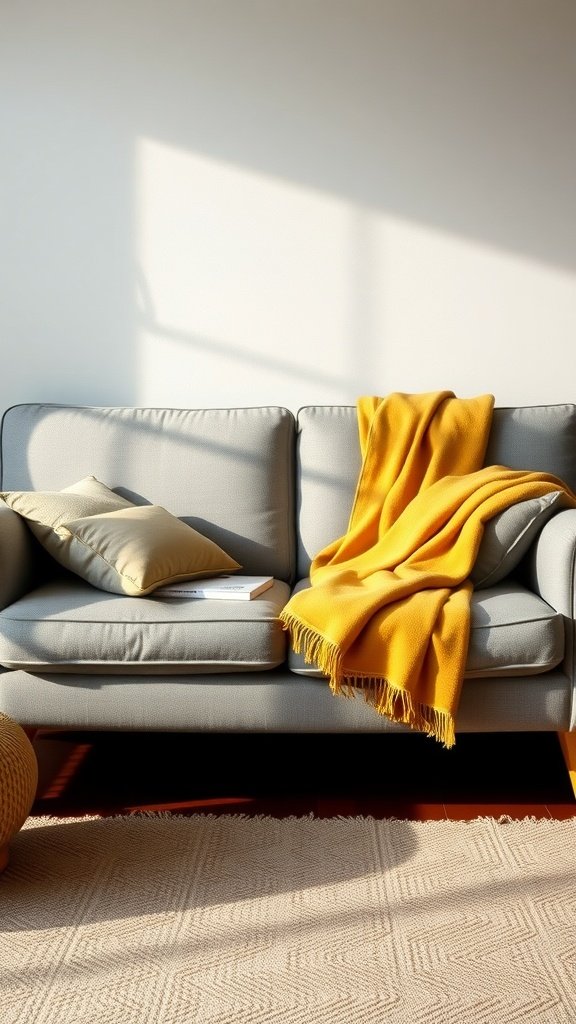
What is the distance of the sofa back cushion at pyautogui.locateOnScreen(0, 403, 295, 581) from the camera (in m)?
2.69

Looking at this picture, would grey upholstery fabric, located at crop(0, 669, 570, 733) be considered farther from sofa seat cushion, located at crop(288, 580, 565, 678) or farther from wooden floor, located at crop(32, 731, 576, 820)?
→ wooden floor, located at crop(32, 731, 576, 820)

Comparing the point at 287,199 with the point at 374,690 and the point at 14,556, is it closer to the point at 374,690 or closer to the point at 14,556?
the point at 14,556

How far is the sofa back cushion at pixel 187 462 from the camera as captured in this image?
8.82ft

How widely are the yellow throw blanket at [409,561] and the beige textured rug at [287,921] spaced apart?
0.31 metres

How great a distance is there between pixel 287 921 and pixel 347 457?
1.46 meters

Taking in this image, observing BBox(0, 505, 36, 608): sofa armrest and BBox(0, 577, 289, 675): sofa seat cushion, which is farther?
BBox(0, 505, 36, 608): sofa armrest

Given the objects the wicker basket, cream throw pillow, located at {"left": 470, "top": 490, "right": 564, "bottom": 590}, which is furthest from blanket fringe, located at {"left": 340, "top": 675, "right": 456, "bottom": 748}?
the wicker basket

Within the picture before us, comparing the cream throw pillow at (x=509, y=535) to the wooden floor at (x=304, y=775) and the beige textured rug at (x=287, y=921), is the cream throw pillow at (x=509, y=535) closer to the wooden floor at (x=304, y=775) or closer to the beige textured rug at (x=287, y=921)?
the wooden floor at (x=304, y=775)

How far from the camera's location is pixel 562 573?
2.05 metres

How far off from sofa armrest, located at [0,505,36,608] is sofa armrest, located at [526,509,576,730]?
130cm

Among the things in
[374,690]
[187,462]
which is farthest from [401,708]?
[187,462]

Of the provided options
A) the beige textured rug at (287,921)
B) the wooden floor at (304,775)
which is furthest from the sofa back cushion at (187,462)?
the beige textured rug at (287,921)

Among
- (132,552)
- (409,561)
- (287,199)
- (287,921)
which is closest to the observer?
(287,921)

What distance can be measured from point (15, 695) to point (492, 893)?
113 centimetres
